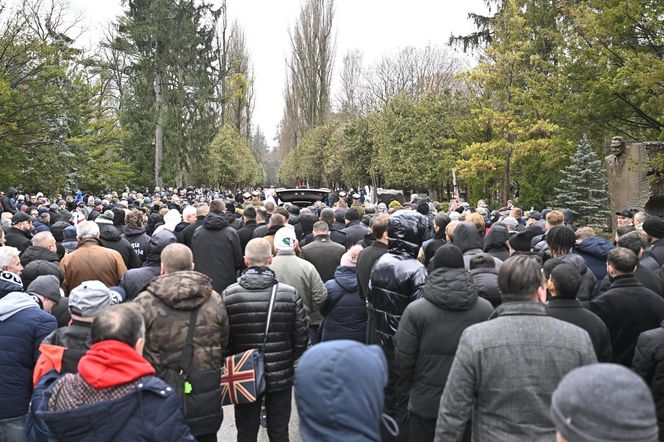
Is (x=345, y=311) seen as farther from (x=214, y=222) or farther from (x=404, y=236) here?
(x=214, y=222)

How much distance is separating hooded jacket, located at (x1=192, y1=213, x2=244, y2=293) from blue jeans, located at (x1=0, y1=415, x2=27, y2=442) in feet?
13.0

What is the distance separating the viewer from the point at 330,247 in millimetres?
7555

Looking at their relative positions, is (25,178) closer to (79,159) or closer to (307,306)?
(79,159)

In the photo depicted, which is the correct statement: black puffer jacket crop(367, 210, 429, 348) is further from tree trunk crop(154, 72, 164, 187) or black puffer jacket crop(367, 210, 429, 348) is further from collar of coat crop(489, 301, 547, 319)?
tree trunk crop(154, 72, 164, 187)

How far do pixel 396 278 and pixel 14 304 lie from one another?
110 inches

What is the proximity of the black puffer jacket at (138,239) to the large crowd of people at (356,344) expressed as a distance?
73.4 inches

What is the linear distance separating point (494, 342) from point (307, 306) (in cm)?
327

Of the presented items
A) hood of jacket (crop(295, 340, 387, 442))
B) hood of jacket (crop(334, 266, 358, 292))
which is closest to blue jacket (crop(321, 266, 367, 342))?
hood of jacket (crop(334, 266, 358, 292))

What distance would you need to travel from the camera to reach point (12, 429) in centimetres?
416

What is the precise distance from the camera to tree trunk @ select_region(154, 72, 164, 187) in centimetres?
3806

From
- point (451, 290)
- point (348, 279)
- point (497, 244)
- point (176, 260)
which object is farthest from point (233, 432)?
point (497, 244)

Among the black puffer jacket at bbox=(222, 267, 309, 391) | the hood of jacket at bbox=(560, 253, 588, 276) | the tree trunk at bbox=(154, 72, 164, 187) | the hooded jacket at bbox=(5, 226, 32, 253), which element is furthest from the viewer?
the tree trunk at bbox=(154, 72, 164, 187)

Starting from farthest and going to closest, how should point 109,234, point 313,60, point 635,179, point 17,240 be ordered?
point 313,60
point 635,179
point 17,240
point 109,234

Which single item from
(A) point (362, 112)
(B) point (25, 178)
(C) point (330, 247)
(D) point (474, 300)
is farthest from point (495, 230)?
(A) point (362, 112)
